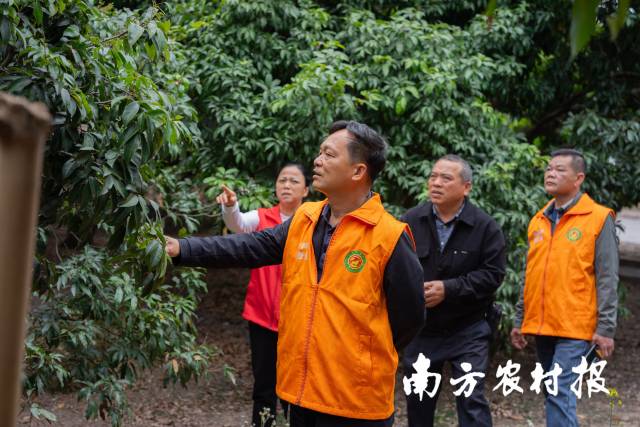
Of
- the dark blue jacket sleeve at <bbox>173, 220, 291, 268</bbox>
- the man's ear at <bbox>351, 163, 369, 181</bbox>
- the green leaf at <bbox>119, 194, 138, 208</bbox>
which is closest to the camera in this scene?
the green leaf at <bbox>119, 194, 138, 208</bbox>

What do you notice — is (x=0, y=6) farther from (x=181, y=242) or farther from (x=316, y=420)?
(x=316, y=420)

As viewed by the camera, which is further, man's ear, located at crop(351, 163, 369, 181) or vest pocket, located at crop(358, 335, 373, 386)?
man's ear, located at crop(351, 163, 369, 181)

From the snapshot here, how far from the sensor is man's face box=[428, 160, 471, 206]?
5.50m

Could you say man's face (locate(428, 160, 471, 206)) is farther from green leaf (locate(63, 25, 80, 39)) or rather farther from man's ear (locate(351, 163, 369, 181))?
green leaf (locate(63, 25, 80, 39))

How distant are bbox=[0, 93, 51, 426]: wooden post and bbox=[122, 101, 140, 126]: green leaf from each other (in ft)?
8.51

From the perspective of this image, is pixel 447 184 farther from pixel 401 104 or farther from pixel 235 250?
pixel 235 250

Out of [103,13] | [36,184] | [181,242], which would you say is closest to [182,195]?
[103,13]

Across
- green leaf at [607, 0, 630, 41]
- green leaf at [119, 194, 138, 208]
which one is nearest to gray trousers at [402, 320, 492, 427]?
green leaf at [119, 194, 138, 208]

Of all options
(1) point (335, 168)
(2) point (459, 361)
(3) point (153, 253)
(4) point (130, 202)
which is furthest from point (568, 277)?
(4) point (130, 202)

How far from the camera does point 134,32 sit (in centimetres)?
363

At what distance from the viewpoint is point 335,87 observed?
7035 millimetres

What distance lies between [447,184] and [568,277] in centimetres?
103

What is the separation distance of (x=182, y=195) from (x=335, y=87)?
1.56m

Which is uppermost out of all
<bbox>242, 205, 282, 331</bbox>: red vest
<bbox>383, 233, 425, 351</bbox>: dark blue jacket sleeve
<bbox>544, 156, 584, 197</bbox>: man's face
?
<bbox>544, 156, 584, 197</bbox>: man's face
